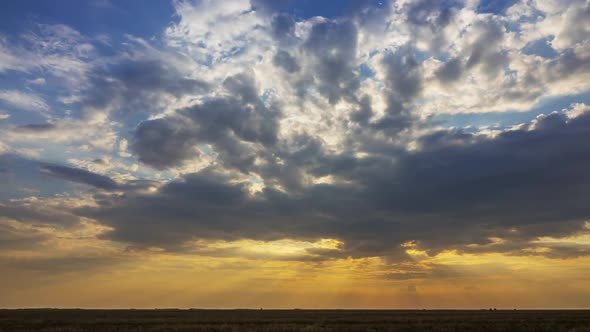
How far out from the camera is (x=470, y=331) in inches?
1793

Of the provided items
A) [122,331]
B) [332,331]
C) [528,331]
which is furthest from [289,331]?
[528,331]

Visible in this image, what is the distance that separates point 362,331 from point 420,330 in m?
6.80

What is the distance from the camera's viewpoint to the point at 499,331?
151 ft

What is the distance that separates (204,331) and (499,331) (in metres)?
31.5

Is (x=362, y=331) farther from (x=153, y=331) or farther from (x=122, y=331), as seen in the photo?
(x=122, y=331)

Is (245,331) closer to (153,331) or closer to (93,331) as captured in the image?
(153,331)

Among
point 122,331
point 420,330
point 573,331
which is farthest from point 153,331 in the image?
point 573,331

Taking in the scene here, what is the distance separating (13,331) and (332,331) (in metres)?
33.2

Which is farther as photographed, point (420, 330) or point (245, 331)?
point (420, 330)

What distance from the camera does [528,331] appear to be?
151 feet

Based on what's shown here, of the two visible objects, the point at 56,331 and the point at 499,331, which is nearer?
the point at 56,331

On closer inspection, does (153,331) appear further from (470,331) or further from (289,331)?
(470,331)

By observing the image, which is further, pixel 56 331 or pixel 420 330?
pixel 420 330

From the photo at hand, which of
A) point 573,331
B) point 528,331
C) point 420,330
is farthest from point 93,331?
point 573,331
